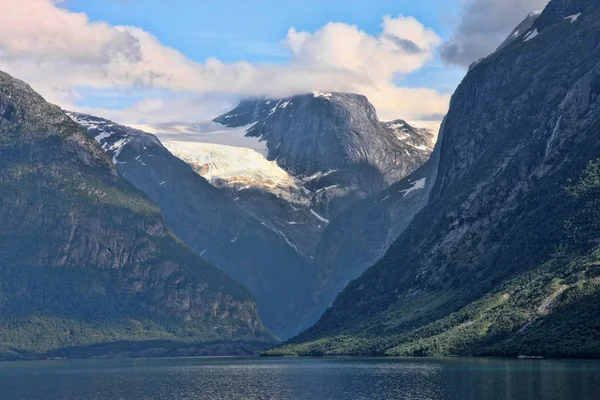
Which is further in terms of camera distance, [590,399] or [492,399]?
[492,399]

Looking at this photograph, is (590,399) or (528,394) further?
(528,394)
